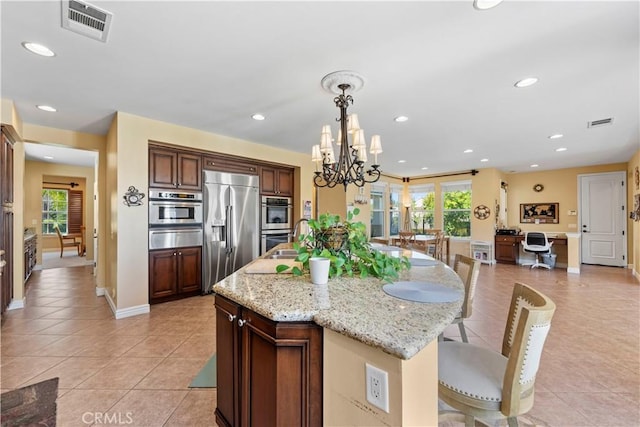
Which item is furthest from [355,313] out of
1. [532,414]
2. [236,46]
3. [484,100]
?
[484,100]

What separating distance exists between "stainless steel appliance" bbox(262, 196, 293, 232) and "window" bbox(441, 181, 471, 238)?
199 inches

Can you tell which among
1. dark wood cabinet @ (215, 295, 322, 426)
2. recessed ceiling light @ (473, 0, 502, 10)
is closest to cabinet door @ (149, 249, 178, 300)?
dark wood cabinet @ (215, 295, 322, 426)

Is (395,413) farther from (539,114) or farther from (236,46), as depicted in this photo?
(539,114)

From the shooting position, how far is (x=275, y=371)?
1093 millimetres

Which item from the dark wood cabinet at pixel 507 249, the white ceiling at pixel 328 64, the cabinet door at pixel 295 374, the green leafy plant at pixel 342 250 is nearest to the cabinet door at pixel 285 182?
the white ceiling at pixel 328 64

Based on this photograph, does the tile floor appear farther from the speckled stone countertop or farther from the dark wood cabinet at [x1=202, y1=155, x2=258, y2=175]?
the dark wood cabinet at [x1=202, y1=155, x2=258, y2=175]

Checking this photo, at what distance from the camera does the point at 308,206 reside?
18.6 feet

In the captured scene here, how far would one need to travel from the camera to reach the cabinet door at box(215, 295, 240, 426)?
1.36 meters

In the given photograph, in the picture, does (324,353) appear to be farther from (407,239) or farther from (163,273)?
(407,239)

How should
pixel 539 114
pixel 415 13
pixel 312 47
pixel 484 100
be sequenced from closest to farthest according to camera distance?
pixel 415 13 → pixel 312 47 → pixel 484 100 → pixel 539 114

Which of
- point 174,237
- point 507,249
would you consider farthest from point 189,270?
point 507,249

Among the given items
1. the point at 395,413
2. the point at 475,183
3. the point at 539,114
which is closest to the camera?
the point at 395,413

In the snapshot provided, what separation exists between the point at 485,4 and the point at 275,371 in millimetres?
2222

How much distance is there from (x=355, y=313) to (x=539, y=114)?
3842 mm
